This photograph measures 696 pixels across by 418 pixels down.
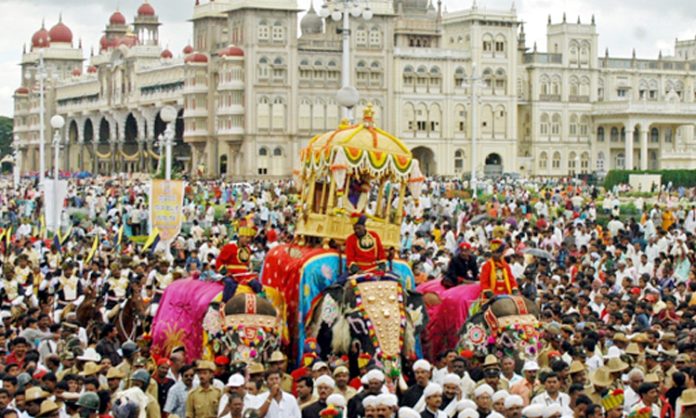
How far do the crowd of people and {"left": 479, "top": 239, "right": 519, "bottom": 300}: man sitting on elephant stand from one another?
3.5 inches

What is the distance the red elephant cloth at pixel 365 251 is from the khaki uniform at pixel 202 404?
2.68 metres

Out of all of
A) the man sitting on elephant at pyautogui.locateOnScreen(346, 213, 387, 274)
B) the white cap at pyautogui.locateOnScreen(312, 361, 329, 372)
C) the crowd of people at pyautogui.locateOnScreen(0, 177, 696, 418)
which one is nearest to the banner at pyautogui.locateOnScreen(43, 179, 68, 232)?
the crowd of people at pyautogui.locateOnScreen(0, 177, 696, 418)

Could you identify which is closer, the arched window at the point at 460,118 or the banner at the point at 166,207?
the banner at the point at 166,207

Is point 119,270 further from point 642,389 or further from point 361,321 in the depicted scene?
point 642,389

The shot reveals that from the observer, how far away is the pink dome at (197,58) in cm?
7962

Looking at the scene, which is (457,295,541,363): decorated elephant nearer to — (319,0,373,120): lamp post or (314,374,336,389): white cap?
(314,374,336,389): white cap

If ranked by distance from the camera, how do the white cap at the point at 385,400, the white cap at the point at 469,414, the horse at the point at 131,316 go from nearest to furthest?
the white cap at the point at 385,400
the white cap at the point at 469,414
the horse at the point at 131,316

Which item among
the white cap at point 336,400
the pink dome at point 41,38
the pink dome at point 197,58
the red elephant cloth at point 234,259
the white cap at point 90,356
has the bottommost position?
the white cap at point 336,400

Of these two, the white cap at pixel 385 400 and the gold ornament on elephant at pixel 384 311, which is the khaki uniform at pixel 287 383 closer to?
the gold ornament on elephant at pixel 384 311

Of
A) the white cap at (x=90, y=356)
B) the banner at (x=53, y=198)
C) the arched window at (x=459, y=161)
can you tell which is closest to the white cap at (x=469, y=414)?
the white cap at (x=90, y=356)

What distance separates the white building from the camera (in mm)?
76312

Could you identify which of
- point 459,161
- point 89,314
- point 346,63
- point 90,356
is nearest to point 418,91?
point 459,161

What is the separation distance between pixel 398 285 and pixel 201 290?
8.31 feet

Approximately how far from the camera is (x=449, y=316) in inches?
580
